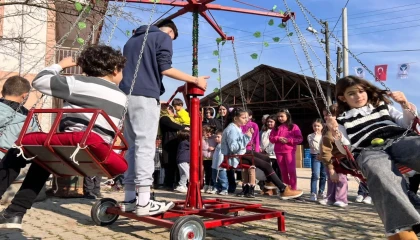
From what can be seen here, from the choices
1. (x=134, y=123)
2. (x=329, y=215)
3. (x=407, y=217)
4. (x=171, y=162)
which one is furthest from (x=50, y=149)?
(x=171, y=162)

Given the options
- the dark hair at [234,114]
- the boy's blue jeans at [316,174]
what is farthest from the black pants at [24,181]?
the boy's blue jeans at [316,174]

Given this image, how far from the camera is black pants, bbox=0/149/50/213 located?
3.08 meters

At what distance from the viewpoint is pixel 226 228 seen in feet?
14.0

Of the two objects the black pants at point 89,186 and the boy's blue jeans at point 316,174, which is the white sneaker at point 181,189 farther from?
the boy's blue jeans at point 316,174

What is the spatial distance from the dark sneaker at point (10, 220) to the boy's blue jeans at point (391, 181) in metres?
2.45

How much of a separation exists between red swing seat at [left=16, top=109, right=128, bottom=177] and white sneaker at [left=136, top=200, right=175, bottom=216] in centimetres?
92

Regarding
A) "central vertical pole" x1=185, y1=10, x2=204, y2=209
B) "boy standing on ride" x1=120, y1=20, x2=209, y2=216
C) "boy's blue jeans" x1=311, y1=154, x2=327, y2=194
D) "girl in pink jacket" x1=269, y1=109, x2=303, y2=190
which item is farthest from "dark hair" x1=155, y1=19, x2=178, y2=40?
"boy's blue jeans" x1=311, y1=154, x2=327, y2=194

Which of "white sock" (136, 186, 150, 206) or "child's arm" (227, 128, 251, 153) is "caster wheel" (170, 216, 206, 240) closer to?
"white sock" (136, 186, 150, 206)

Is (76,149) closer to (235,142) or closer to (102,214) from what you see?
(102,214)

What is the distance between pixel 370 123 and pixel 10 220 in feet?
8.94

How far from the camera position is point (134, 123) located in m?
3.64

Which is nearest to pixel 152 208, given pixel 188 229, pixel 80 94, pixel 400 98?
pixel 188 229

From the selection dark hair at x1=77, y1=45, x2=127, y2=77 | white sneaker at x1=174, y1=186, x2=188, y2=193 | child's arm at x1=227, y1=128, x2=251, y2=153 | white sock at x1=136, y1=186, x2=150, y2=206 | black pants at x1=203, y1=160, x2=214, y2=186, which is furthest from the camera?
black pants at x1=203, y1=160, x2=214, y2=186

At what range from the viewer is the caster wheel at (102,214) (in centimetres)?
427
